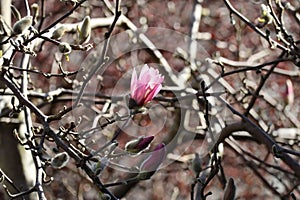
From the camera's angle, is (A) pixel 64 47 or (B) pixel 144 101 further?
(A) pixel 64 47

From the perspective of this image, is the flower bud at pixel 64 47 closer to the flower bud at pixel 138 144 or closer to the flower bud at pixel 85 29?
the flower bud at pixel 85 29

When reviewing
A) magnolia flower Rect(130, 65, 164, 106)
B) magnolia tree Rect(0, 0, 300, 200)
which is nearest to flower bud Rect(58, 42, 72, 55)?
magnolia tree Rect(0, 0, 300, 200)

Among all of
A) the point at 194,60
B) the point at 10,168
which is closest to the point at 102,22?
the point at 194,60

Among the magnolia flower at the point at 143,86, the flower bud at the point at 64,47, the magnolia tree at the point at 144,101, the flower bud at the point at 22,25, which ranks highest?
the flower bud at the point at 22,25

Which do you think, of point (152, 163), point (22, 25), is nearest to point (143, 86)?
point (152, 163)

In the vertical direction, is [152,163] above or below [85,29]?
below

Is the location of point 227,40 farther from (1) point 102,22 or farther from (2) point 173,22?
(1) point 102,22

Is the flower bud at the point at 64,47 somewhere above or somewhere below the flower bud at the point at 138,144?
above

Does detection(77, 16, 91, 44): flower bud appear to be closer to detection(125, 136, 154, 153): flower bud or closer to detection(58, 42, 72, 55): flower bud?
detection(58, 42, 72, 55): flower bud

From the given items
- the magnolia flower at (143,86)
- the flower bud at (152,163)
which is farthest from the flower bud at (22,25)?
the flower bud at (152,163)

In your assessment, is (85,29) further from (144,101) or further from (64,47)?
(144,101)
